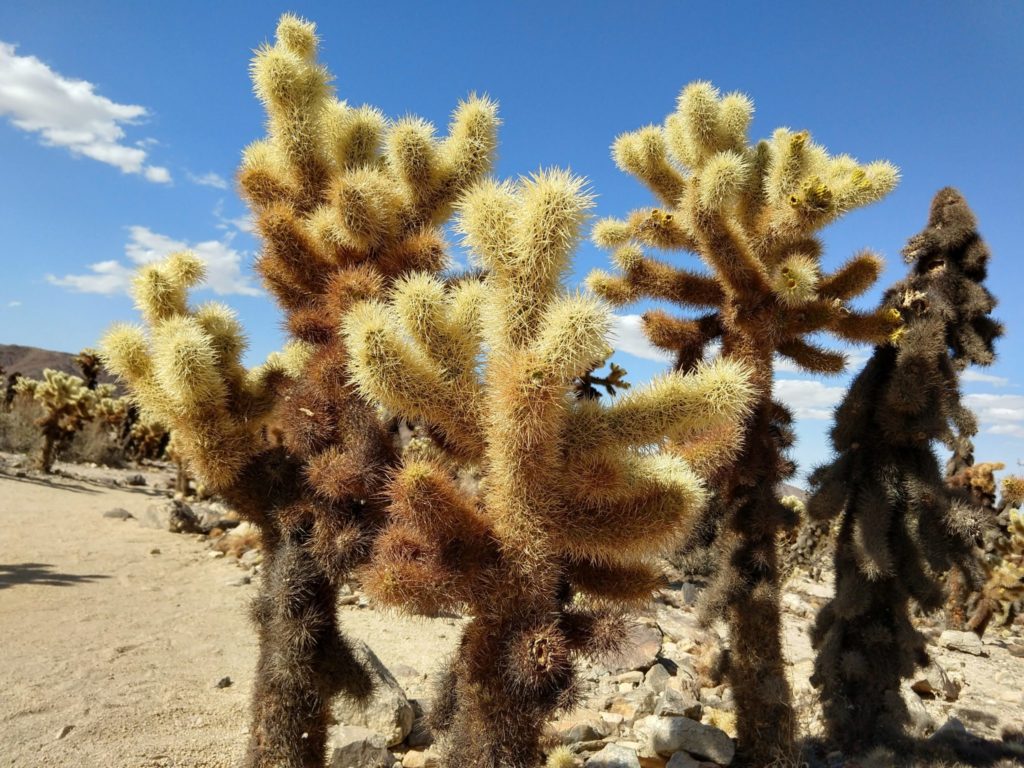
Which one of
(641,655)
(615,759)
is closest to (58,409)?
(641,655)

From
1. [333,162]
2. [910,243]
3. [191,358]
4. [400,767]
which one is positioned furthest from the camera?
[910,243]

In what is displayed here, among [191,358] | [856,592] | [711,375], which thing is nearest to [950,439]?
[856,592]

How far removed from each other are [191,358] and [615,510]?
210 centimetres

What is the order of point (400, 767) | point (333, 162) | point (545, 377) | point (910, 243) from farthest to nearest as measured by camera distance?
point (910, 243) → point (400, 767) → point (333, 162) → point (545, 377)

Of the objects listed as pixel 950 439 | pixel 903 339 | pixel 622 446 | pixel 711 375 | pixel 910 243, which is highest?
pixel 910 243

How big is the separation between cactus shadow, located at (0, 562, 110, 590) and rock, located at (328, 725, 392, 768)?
18.5 ft

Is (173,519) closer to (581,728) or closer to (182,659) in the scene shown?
(182,659)

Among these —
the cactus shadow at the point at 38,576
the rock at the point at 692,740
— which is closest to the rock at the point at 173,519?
the cactus shadow at the point at 38,576

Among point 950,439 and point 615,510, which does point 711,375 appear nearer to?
point 615,510

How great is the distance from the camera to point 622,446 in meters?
2.59

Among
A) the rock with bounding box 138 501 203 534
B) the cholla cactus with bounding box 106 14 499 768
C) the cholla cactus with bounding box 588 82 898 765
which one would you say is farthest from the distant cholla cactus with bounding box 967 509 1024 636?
the rock with bounding box 138 501 203 534

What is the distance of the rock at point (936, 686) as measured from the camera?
6.83 meters

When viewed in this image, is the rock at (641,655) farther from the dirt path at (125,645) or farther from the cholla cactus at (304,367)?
the cholla cactus at (304,367)

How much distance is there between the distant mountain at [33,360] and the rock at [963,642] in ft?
157
